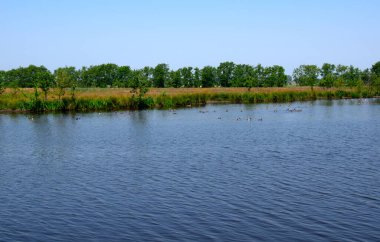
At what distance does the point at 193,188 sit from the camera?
2355cm

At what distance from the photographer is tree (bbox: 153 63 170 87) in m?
168

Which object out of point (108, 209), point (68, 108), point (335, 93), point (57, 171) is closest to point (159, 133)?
point (57, 171)

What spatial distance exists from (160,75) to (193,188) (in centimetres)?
14639

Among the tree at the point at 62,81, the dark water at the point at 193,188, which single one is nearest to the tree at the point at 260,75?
the tree at the point at 62,81

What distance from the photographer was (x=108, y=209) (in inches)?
798

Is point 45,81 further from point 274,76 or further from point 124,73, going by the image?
point 274,76

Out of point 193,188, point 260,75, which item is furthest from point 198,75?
point 193,188

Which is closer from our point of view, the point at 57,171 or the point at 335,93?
the point at 57,171

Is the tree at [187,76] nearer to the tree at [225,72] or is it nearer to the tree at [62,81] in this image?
the tree at [225,72]

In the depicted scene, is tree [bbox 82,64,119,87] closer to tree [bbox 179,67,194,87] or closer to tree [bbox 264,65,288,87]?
tree [bbox 179,67,194,87]

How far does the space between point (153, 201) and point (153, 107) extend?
235 ft

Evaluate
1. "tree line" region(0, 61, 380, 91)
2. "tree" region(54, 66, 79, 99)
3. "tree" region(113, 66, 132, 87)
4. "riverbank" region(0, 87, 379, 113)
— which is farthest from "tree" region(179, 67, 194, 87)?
"tree" region(54, 66, 79, 99)

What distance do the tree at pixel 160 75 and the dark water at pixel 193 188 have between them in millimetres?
123618

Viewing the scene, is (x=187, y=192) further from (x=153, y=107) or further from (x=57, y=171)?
(x=153, y=107)
